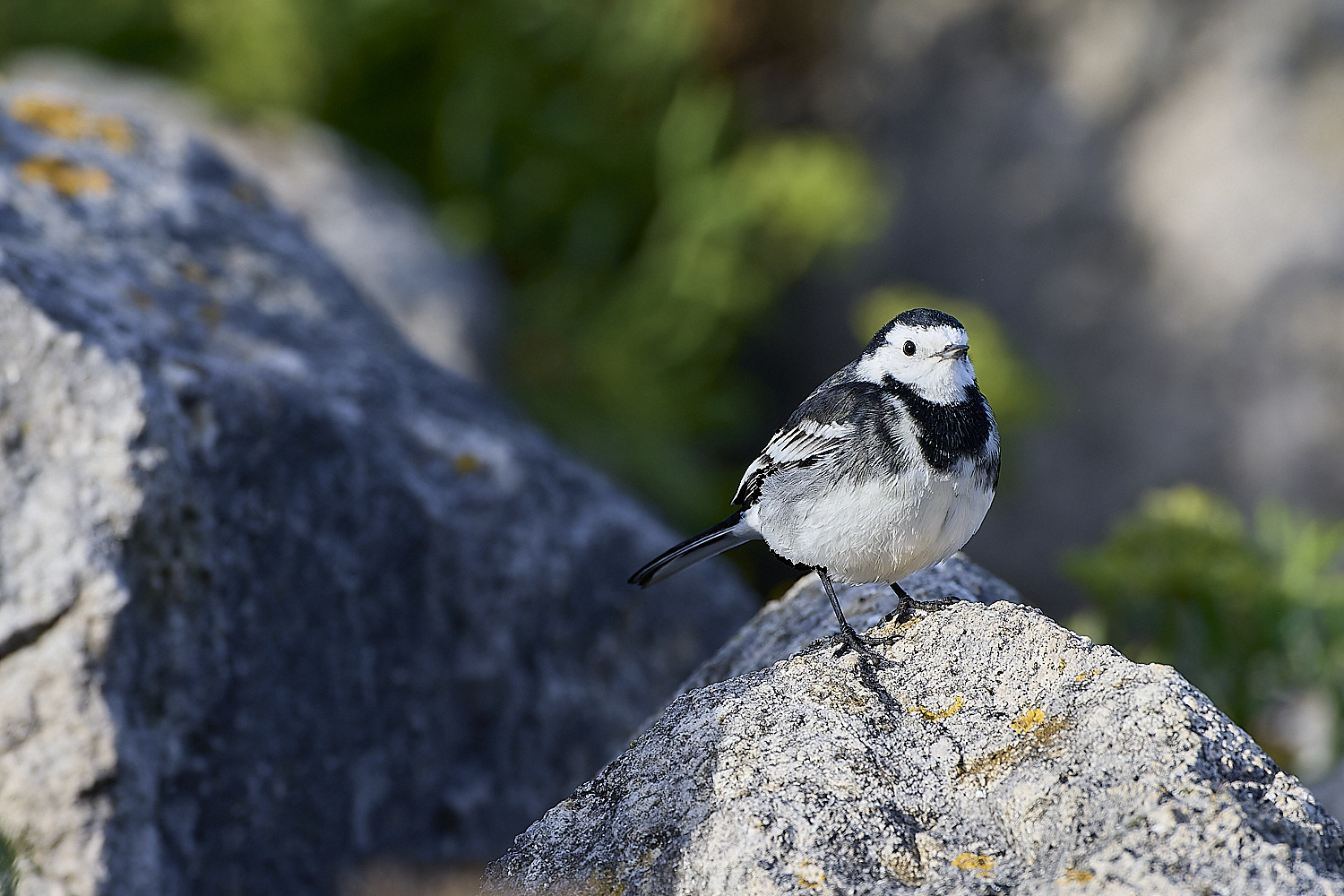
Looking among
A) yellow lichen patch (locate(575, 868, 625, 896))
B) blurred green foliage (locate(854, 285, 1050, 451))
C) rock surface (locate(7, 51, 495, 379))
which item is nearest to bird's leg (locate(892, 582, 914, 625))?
yellow lichen patch (locate(575, 868, 625, 896))

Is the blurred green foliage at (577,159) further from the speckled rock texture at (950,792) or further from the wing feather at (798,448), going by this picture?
the speckled rock texture at (950,792)

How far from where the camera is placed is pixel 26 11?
10.7m

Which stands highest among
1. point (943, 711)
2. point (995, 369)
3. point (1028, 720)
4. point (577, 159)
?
point (577, 159)

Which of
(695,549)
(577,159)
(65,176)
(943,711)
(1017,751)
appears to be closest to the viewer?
(1017,751)

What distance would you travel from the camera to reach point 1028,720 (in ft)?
9.39

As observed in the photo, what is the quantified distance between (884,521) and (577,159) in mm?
7966

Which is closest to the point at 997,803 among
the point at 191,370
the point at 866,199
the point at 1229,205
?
the point at 191,370

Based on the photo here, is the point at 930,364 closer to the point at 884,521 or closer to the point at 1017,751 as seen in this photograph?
the point at 884,521

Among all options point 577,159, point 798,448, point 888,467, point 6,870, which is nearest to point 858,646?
point 888,467

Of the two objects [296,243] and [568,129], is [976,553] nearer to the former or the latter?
[568,129]

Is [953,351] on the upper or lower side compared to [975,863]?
upper

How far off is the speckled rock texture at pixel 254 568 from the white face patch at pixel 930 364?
205 centimetres

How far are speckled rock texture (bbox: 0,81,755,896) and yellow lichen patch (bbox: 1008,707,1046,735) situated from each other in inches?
96.7

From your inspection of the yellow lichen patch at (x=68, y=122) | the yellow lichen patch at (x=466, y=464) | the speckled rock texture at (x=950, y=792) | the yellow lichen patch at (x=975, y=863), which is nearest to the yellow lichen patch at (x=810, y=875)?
the speckled rock texture at (x=950, y=792)
